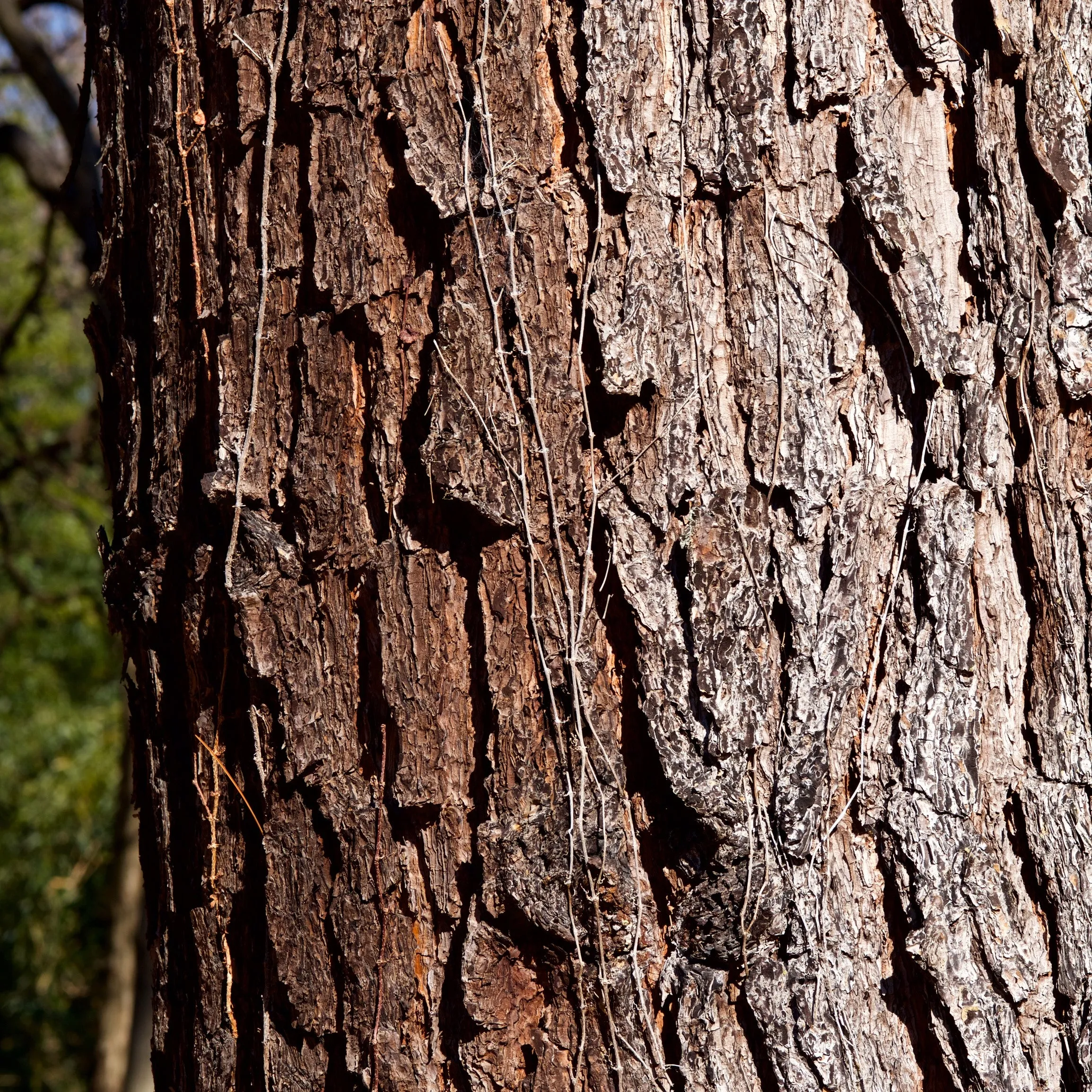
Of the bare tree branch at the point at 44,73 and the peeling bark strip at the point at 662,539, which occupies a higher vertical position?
the bare tree branch at the point at 44,73

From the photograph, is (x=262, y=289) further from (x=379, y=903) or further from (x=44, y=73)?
(x=44, y=73)

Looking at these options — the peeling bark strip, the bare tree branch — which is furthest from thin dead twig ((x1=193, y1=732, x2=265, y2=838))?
the bare tree branch

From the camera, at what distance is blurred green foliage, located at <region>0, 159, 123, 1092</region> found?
22.6ft

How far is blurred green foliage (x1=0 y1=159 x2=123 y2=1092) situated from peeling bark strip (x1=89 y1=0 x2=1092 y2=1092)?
5659 mm

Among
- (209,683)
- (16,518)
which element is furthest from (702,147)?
(16,518)

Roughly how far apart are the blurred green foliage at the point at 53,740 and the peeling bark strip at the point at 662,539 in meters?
5.66

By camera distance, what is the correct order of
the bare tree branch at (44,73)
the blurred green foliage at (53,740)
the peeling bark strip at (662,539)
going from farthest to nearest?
1. the blurred green foliage at (53,740)
2. the bare tree branch at (44,73)
3. the peeling bark strip at (662,539)

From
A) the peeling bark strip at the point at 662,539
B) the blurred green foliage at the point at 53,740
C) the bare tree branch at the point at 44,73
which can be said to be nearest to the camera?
the peeling bark strip at the point at 662,539

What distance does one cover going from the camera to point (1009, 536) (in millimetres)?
1168

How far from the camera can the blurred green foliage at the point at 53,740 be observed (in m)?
6.88

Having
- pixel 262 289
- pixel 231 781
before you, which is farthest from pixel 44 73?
pixel 231 781

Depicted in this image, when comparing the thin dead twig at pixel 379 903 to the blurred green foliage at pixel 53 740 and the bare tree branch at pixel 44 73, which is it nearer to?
the bare tree branch at pixel 44 73

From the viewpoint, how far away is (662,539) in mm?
1116

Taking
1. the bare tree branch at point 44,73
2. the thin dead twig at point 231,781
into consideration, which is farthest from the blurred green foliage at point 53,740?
the thin dead twig at point 231,781
